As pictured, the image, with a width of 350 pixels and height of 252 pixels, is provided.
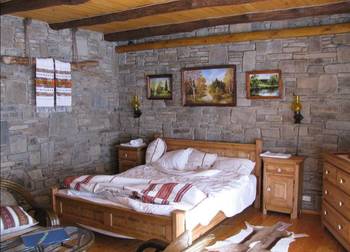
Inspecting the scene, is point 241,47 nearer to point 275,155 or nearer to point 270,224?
point 275,155

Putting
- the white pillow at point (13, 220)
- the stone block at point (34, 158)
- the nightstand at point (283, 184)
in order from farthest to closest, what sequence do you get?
the stone block at point (34, 158)
the nightstand at point (283, 184)
the white pillow at point (13, 220)

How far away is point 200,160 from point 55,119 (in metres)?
2.32

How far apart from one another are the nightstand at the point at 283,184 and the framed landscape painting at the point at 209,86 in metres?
1.21

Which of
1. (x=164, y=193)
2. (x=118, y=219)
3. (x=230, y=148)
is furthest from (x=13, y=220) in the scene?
(x=230, y=148)

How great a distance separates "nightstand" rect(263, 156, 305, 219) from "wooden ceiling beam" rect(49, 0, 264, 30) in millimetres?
2218

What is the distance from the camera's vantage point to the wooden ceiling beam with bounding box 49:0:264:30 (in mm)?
3949

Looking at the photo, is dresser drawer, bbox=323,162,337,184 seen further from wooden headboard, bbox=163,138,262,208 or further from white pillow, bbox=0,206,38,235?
white pillow, bbox=0,206,38,235

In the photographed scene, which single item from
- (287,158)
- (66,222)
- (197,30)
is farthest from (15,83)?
(287,158)

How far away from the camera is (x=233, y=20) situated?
16.1ft

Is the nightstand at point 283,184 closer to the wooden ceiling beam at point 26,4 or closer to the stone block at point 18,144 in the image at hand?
the wooden ceiling beam at point 26,4

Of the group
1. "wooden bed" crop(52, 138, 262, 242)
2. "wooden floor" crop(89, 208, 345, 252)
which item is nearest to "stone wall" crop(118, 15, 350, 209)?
"wooden floor" crop(89, 208, 345, 252)

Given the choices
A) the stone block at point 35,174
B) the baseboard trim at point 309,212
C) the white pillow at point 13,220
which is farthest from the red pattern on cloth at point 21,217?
the baseboard trim at point 309,212

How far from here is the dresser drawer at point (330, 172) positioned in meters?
3.98

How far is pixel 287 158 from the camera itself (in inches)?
188
